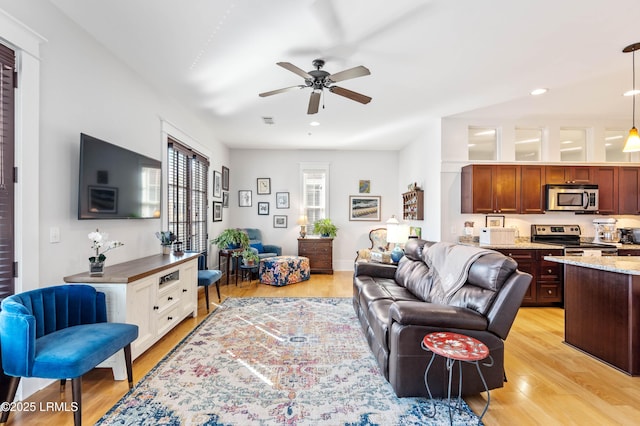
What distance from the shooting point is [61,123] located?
2.38 m

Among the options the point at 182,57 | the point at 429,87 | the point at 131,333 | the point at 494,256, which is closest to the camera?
the point at 131,333

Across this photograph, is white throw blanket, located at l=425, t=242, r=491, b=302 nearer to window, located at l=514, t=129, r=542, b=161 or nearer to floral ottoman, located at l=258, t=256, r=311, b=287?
floral ottoman, located at l=258, t=256, r=311, b=287

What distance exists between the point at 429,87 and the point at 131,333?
389 cm

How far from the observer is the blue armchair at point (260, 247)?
20.5 ft

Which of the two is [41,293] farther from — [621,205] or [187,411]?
[621,205]

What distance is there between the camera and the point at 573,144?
5.16 m

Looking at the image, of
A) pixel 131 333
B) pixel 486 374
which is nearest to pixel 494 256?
pixel 486 374

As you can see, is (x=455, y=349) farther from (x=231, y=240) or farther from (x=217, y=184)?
(x=217, y=184)

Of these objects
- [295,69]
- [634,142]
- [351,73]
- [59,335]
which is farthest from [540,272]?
[59,335]

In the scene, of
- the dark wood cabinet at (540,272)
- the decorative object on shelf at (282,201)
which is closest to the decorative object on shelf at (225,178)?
the decorative object on shelf at (282,201)

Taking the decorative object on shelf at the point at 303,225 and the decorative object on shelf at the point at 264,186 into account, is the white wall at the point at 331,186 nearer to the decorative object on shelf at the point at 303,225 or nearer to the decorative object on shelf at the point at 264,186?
the decorative object on shelf at the point at 264,186

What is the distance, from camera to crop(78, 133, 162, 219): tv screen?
250 cm

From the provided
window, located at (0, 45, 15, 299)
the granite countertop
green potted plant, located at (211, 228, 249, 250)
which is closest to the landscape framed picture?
green potted plant, located at (211, 228, 249, 250)

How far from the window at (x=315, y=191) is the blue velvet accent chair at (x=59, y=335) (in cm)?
519
